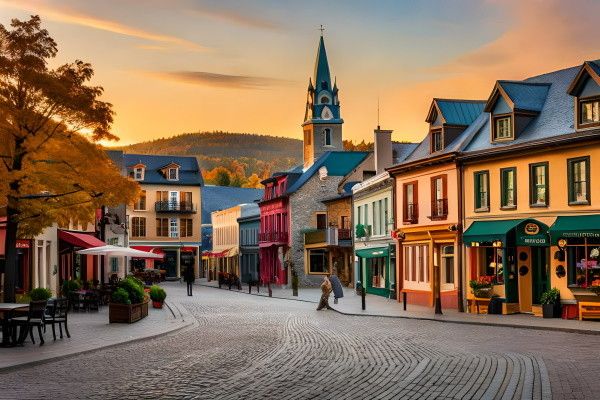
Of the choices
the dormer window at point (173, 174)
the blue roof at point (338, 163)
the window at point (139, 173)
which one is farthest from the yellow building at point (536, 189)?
the dormer window at point (173, 174)

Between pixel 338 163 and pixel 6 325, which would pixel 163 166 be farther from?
pixel 6 325

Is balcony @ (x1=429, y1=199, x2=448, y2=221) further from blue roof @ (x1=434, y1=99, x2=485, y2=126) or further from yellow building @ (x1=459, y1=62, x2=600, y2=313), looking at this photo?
blue roof @ (x1=434, y1=99, x2=485, y2=126)

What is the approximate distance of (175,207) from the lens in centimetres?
11275

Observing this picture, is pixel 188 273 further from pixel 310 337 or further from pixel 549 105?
pixel 310 337

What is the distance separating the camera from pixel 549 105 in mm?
38500

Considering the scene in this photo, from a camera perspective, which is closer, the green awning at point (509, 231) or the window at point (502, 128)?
the green awning at point (509, 231)

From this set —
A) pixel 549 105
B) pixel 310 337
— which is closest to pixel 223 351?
pixel 310 337

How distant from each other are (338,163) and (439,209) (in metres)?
36.8

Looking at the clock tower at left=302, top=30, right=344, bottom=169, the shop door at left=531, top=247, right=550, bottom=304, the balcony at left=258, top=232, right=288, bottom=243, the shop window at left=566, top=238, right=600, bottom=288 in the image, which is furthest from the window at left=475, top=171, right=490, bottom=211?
the clock tower at left=302, top=30, right=344, bottom=169

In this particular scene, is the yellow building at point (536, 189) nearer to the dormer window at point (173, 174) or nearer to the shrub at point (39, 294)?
the shrub at point (39, 294)

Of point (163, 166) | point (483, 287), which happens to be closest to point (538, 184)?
point (483, 287)

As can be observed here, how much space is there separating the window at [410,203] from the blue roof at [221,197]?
8335 cm

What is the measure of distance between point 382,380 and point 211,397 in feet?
10.6

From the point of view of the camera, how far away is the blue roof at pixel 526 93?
127ft
